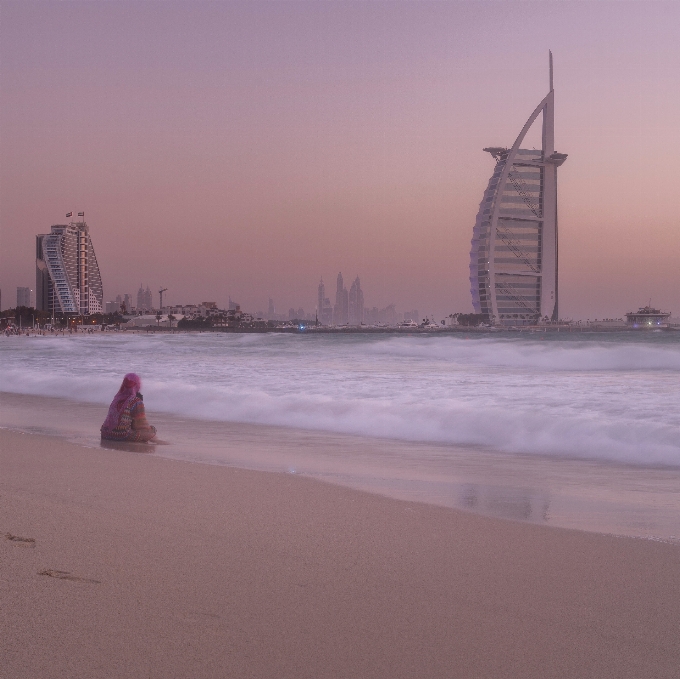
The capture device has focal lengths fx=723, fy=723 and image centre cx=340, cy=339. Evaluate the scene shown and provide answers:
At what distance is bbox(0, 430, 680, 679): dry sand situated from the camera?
217 centimetres

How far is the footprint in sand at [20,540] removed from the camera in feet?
10.4

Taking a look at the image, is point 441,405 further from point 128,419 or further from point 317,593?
point 317,593

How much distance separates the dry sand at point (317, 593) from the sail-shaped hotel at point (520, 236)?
396ft

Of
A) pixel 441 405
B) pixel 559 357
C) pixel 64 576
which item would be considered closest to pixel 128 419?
pixel 64 576

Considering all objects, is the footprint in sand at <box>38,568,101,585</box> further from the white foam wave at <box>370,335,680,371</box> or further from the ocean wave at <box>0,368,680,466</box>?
the white foam wave at <box>370,335,680,371</box>

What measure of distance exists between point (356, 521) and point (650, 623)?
168cm

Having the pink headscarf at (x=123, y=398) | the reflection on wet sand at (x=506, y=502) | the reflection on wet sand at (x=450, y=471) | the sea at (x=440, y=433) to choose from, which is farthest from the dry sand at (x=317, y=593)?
the pink headscarf at (x=123, y=398)

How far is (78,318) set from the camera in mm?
184000

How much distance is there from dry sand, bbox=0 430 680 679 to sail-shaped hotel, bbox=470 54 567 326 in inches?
4751

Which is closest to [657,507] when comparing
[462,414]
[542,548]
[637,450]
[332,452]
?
[542,548]

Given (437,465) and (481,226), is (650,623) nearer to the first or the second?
(437,465)

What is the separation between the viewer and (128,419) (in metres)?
7.27

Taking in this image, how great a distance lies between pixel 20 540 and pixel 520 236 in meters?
131

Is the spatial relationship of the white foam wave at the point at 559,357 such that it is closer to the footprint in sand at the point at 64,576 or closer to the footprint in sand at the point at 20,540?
the footprint in sand at the point at 20,540
